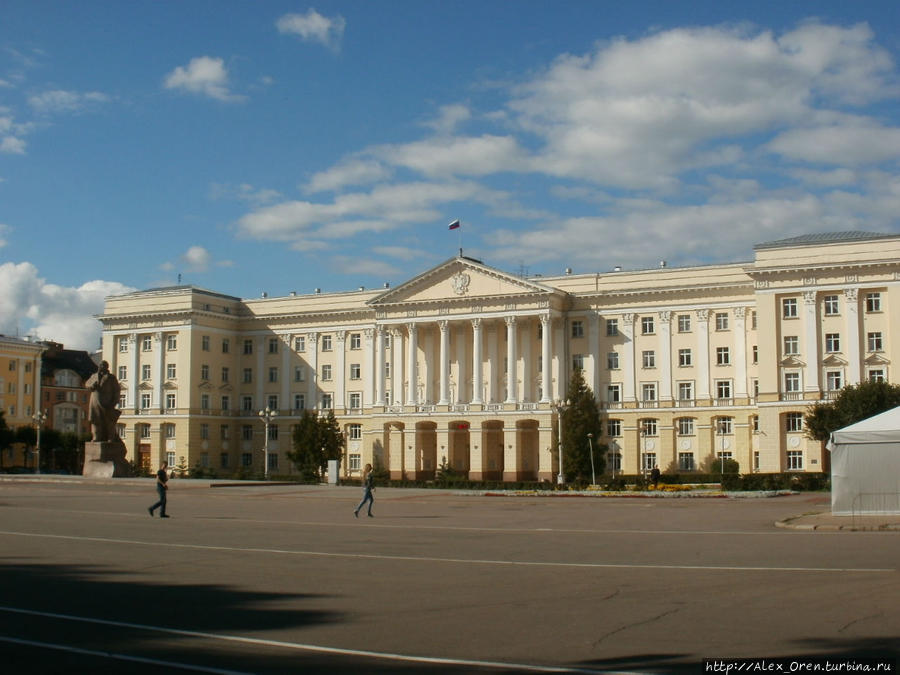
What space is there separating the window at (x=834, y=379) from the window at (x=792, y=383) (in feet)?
6.61

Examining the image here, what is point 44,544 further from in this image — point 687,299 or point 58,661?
point 687,299

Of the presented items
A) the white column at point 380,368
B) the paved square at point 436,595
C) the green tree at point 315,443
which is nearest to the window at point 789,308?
the white column at point 380,368

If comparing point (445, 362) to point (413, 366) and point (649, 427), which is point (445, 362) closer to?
point (413, 366)

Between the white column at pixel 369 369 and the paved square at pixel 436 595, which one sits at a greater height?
the white column at pixel 369 369

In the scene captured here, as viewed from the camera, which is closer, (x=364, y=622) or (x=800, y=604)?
(x=364, y=622)

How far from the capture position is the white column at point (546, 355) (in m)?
85.5

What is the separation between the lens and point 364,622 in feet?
46.9

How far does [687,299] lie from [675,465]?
1370cm

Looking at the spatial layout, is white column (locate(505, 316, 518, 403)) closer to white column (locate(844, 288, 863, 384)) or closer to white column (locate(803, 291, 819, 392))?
white column (locate(803, 291, 819, 392))

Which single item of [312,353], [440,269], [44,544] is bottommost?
[44,544]

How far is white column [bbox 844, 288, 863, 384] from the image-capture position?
243ft

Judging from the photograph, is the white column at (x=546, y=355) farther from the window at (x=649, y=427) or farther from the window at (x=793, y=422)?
the window at (x=793, y=422)

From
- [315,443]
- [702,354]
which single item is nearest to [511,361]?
[702,354]

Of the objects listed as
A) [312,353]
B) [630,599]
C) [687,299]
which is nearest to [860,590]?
[630,599]
